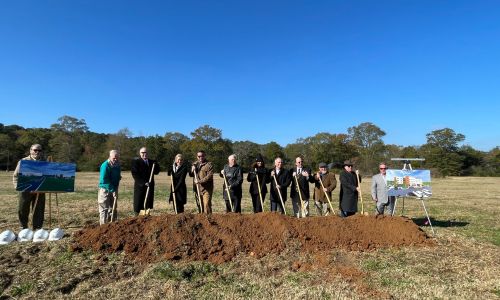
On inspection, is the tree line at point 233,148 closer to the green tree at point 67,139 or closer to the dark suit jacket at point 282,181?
the green tree at point 67,139

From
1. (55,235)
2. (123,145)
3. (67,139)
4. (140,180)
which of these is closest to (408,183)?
(140,180)

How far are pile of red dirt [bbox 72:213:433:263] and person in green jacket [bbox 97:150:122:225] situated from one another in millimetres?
1105

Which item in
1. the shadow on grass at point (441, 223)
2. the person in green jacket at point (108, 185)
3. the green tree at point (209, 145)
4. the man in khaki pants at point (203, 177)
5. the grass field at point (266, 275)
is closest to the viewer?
the grass field at point (266, 275)

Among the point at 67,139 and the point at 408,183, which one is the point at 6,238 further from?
the point at 67,139

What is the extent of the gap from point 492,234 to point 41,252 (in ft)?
36.4

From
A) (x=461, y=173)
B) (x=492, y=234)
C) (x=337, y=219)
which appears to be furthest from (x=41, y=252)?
(x=461, y=173)

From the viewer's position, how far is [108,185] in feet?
27.5

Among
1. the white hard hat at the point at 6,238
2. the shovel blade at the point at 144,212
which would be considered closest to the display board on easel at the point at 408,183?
the shovel blade at the point at 144,212

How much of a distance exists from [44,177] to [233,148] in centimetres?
7102

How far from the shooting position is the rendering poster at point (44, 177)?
8.38 meters

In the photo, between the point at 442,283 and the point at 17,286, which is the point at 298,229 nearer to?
the point at 442,283

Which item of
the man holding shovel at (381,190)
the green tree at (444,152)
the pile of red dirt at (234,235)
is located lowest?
the pile of red dirt at (234,235)

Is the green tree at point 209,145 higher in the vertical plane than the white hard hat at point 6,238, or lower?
higher

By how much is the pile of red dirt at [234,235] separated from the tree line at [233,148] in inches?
2136
